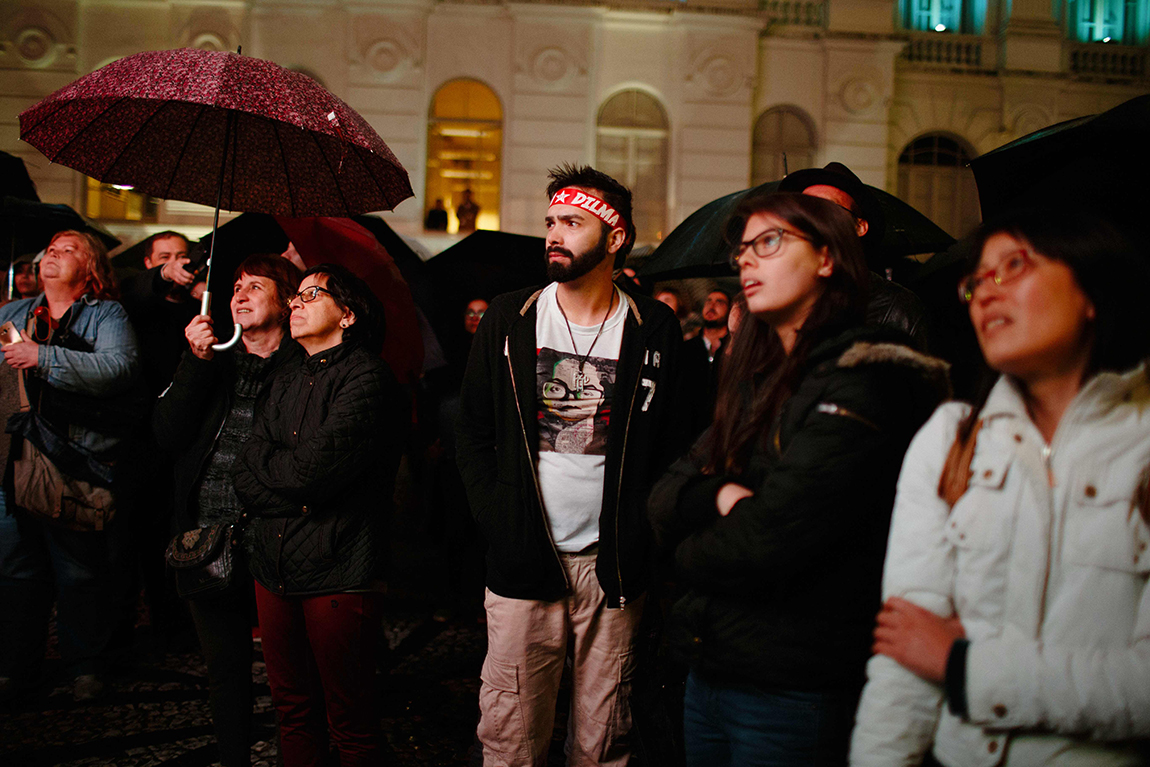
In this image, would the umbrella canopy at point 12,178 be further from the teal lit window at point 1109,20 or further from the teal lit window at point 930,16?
the teal lit window at point 1109,20

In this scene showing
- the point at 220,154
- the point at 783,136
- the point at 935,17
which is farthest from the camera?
the point at 935,17

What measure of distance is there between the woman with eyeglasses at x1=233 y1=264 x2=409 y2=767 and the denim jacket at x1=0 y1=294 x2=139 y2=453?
4.41ft

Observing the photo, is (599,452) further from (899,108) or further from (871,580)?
(899,108)

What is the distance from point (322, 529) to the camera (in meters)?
2.89

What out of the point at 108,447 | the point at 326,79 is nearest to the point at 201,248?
the point at 108,447

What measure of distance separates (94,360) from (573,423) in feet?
8.70

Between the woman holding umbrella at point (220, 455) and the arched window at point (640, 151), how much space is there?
12115 millimetres

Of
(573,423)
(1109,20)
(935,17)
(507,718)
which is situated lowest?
(507,718)

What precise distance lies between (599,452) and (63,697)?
324 centimetres

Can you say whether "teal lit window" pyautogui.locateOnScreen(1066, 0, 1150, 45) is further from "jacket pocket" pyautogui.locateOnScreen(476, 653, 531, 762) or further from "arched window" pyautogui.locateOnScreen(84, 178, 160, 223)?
"jacket pocket" pyautogui.locateOnScreen(476, 653, 531, 762)

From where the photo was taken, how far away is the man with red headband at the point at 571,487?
2.64m

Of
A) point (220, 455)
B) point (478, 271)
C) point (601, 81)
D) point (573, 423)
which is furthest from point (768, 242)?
point (601, 81)

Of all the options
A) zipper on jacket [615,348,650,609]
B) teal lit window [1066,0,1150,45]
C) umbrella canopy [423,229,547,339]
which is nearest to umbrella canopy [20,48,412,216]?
zipper on jacket [615,348,650,609]

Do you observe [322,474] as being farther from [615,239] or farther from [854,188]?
[854,188]
